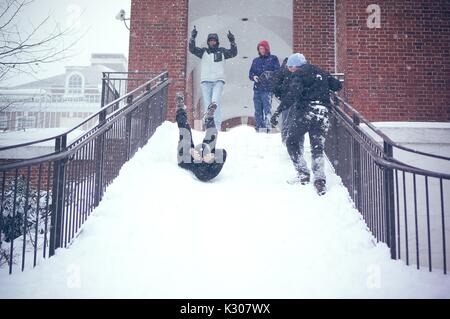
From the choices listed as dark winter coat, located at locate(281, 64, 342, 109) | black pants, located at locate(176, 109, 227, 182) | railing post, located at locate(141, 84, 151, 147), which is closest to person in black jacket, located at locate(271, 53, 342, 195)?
dark winter coat, located at locate(281, 64, 342, 109)

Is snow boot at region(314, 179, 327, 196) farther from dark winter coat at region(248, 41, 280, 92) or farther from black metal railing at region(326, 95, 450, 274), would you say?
dark winter coat at region(248, 41, 280, 92)

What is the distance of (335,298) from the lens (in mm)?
2883

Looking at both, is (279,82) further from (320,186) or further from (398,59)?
(398,59)

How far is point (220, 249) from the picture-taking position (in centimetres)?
360

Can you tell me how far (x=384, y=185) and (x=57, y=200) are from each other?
3.21 meters

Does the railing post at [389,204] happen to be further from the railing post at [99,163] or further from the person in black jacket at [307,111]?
the railing post at [99,163]

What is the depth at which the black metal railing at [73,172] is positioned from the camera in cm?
359

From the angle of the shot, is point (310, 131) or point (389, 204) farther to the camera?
point (310, 131)

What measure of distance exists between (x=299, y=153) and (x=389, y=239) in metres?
1.76

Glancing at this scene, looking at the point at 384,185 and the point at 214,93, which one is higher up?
the point at 214,93

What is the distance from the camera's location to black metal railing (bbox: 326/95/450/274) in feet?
11.3

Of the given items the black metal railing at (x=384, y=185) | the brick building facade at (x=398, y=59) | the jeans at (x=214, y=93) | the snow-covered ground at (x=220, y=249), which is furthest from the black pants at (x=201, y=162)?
the brick building facade at (x=398, y=59)

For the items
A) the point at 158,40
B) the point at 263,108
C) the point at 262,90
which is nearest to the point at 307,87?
the point at 262,90
